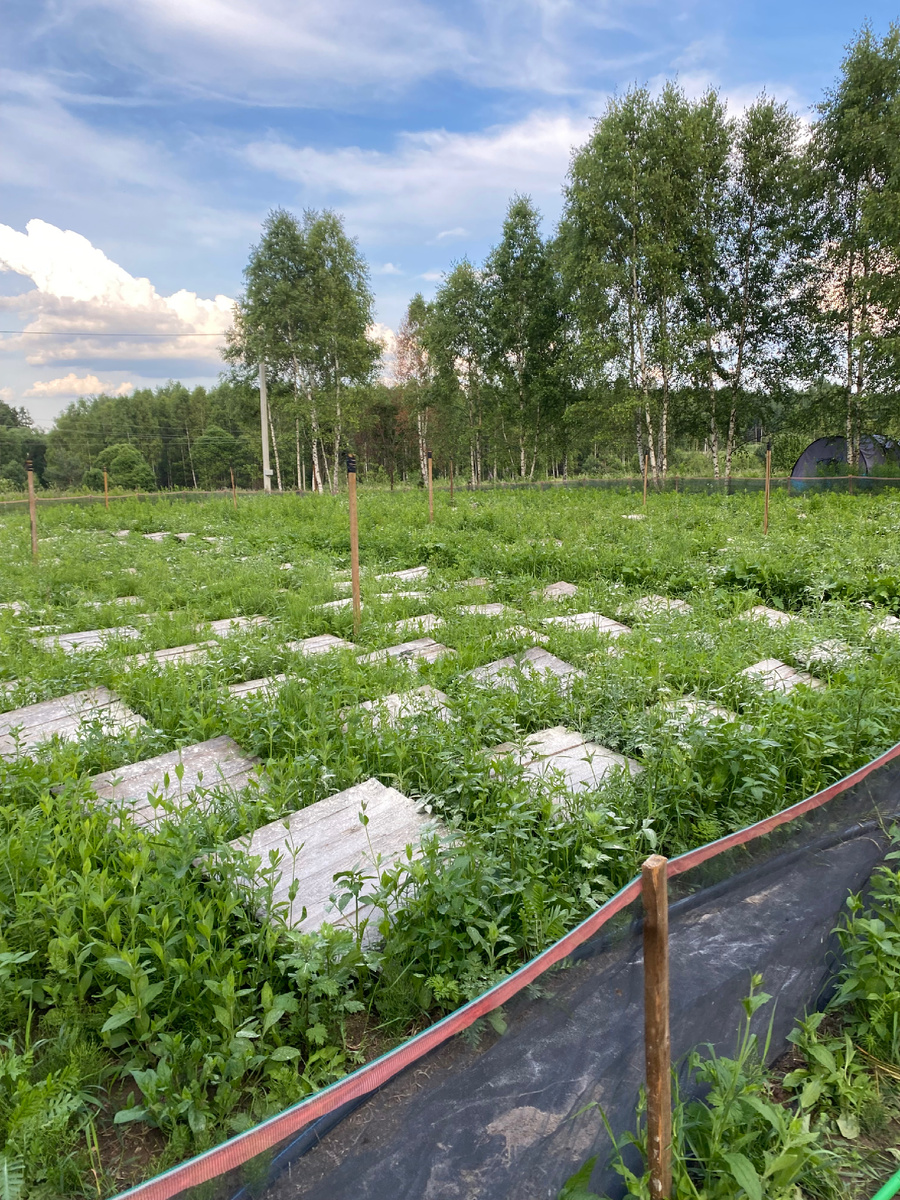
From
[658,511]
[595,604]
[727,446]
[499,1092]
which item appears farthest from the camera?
[727,446]

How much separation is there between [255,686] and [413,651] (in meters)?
1.16

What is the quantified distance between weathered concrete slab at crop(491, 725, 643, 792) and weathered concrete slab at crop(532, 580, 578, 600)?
2.92 meters

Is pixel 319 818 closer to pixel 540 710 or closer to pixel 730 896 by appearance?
pixel 540 710

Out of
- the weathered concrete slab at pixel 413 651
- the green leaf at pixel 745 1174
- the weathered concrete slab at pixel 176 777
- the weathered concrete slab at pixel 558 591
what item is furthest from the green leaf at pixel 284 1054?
the weathered concrete slab at pixel 558 591

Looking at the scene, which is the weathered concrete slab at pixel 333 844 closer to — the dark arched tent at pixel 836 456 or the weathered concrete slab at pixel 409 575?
the weathered concrete slab at pixel 409 575

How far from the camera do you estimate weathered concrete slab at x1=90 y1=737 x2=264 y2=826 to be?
310 cm

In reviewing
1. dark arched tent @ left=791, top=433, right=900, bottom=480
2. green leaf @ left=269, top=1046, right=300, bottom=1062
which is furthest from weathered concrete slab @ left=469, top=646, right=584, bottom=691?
dark arched tent @ left=791, top=433, right=900, bottom=480

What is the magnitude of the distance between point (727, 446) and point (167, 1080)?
23.0m

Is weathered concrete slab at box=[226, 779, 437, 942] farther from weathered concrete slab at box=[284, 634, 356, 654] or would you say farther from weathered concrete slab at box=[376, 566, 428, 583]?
weathered concrete slab at box=[376, 566, 428, 583]

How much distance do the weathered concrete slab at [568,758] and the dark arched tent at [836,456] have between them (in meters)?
18.1

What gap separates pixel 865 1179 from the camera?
1.56 m

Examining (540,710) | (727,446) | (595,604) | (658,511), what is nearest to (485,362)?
(727,446)

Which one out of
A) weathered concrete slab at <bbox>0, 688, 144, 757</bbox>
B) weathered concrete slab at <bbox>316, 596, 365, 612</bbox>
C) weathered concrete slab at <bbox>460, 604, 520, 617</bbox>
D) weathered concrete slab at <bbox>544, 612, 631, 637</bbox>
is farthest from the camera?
weathered concrete slab at <bbox>316, 596, 365, 612</bbox>

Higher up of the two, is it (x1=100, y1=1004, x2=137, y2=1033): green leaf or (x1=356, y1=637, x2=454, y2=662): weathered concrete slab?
(x1=356, y1=637, x2=454, y2=662): weathered concrete slab
